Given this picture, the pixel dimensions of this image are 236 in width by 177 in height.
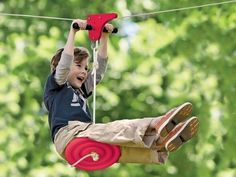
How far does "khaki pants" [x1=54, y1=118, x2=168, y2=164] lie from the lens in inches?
161

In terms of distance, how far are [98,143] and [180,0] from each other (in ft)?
9.47

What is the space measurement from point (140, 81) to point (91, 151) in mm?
2698

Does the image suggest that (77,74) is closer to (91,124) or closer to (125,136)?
(91,124)

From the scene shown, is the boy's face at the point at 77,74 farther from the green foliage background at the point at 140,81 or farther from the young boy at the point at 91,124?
the green foliage background at the point at 140,81

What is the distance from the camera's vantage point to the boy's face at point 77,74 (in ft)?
14.5

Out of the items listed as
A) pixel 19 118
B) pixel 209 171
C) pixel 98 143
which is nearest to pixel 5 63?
pixel 19 118

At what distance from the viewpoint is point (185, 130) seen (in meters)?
4.09

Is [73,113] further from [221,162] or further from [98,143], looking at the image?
[221,162]

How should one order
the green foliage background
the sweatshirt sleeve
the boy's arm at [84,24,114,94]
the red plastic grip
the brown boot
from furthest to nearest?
the green foliage background < the boy's arm at [84,24,114,94] < the red plastic grip < the sweatshirt sleeve < the brown boot

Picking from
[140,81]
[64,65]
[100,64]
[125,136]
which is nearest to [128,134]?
[125,136]

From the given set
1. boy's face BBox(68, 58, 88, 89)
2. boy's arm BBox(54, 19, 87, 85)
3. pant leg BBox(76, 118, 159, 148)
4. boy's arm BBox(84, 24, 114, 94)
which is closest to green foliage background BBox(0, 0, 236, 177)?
boy's arm BBox(84, 24, 114, 94)

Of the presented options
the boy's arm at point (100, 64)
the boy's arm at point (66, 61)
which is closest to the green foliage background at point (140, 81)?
the boy's arm at point (100, 64)

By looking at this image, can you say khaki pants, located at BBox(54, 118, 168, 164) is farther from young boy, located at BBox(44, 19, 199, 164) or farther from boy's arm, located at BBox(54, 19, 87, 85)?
boy's arm, located at BBox(54, 19, 87, 85)

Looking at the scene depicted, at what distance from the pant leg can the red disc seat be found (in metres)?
0.03
